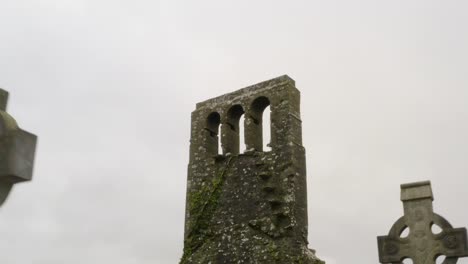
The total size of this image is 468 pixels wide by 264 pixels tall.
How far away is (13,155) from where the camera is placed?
2.60 metres

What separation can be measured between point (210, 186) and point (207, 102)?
203cm

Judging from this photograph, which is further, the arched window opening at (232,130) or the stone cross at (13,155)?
the arched window opening at (232,130)

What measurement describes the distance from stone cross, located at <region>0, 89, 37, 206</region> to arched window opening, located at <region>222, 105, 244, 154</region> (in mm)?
9499

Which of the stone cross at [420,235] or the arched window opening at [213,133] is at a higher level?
the arched window opening at [213,133]

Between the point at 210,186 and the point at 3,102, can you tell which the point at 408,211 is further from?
the point at 210,186

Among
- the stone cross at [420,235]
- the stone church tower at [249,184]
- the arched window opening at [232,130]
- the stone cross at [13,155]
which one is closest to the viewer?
the stone cross at [13,155]

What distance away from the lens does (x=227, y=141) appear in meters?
12.2

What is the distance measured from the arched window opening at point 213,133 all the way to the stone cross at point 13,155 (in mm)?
9759

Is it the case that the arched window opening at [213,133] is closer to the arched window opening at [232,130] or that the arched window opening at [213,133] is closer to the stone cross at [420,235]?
the arched window opening at [232,130]

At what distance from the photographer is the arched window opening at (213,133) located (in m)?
12.5

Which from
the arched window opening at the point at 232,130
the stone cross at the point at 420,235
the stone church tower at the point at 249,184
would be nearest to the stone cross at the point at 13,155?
the stone cross at the point at 420,235

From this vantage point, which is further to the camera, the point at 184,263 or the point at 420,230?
the point at 184,263

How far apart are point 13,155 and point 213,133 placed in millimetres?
10163

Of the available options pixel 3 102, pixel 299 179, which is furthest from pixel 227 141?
pixel 3 102
